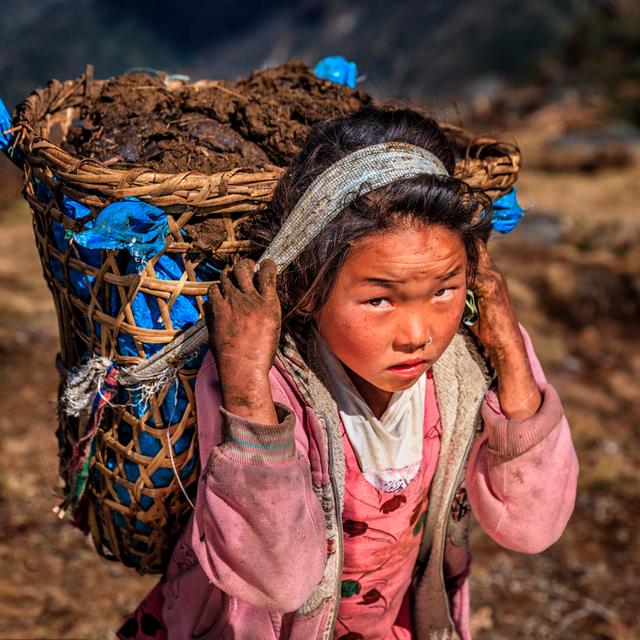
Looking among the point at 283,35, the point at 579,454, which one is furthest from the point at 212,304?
the point at 283,35

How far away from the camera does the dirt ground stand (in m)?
3.33

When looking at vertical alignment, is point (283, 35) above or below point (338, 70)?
above

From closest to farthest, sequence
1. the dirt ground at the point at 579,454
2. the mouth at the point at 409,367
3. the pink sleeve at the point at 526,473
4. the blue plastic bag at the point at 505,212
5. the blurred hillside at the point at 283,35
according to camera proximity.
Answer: the mouth at the point at 409,367, the pink sleeve at the point at 526,473, the blue plastic bag at the point at 505,212, the dirt ground at the point at 579,454, the blurred hillside at the point at 283,35

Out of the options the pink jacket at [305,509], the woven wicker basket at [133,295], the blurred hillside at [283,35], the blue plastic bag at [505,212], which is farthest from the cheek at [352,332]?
the blurred hillside at [283,35]

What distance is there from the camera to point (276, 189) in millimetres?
1512

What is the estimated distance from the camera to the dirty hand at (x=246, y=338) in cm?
142

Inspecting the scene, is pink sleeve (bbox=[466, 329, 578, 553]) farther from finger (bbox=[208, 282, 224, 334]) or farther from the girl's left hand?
finger (bbox=[208, 282, 224, 334])

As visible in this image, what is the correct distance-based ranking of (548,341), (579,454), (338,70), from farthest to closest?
1. (548,341)
2. (579,454)
3. (338,70)

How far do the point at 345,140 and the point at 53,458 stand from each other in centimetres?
322

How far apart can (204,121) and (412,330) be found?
78 centimetres

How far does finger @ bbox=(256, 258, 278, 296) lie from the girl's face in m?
0.12

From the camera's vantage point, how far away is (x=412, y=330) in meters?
1.46

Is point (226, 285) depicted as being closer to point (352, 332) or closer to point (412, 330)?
point (352, 332)

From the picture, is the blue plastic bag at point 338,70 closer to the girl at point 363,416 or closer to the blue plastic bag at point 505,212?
the blue plastic bag at point 505,212
